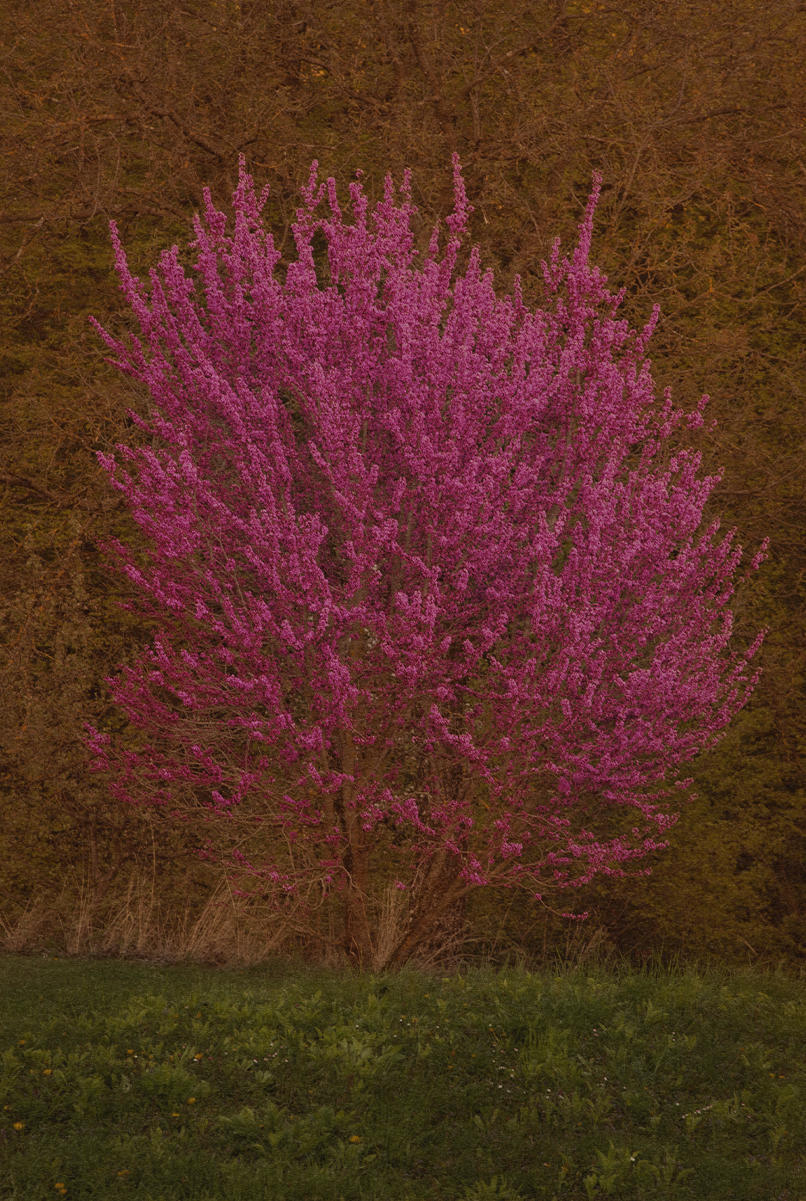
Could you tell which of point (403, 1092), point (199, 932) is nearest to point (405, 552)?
point (403, 1092)

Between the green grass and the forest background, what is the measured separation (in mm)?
2437

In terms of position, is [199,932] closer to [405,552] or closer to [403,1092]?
[405,552]

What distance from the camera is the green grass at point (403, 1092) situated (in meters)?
4.52

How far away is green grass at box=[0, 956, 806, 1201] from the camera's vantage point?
14.8 feet

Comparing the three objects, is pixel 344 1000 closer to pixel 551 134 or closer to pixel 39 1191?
pixel 39 1191

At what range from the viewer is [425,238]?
9664 mm

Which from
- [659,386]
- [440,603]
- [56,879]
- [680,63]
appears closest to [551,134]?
[680,63]

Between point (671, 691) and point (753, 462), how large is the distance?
3767 mm

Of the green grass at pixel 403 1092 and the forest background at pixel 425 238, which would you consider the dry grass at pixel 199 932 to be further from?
the green grass at pixel 403 1092

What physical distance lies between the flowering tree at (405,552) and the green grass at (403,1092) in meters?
0.83

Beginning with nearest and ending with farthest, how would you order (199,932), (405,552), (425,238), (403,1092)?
(403,1092) → (405,552) → (199,932) → (425,238)

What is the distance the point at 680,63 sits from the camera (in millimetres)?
10445

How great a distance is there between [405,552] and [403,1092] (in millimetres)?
2633

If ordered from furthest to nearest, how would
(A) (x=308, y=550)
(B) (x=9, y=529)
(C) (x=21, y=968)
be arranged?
(B) (x=9, y=529)
(C) (x=21, y=968)
(A) (x=308, y=550)
